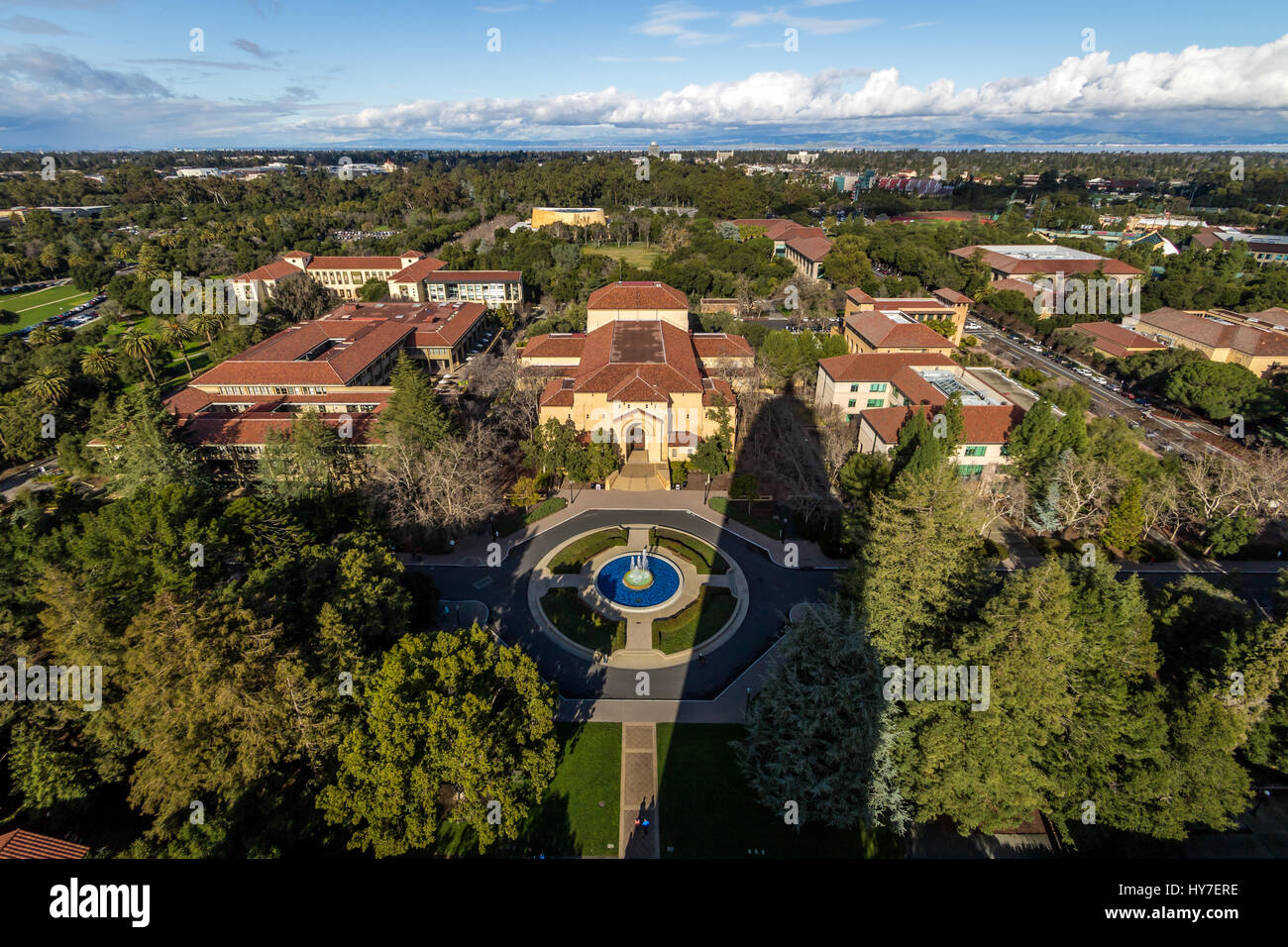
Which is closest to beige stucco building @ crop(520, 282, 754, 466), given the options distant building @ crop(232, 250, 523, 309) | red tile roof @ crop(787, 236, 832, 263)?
distant building @ crop(232, 250, 523, 309)

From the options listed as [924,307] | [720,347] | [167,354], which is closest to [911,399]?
[720,347]

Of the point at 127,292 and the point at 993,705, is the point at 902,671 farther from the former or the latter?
the point at 127,292

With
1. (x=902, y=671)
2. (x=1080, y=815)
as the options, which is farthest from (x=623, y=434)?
(x=1080, y=815)

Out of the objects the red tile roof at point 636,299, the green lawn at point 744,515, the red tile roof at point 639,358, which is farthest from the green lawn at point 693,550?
the red tile roof at point 636,299

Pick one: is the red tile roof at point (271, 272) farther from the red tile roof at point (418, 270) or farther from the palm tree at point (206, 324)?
the red tile roof at point (418, 270)

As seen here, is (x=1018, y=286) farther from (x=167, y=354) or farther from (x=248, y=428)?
(x=167, y=354)

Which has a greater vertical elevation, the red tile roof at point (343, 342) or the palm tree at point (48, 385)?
the red tile roof at point (343, 342)

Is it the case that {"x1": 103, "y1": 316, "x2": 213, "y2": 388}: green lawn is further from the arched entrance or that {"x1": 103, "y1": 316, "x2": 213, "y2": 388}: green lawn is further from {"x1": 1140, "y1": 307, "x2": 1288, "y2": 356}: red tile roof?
{"x1": 1140, "y1": 307, "x2": 1288, "y2": 356}: red tile roof
